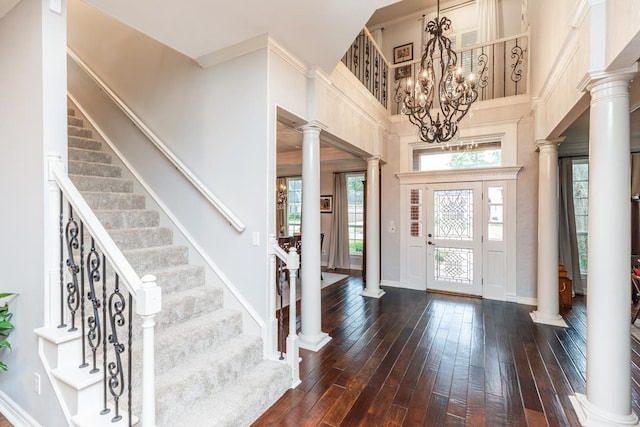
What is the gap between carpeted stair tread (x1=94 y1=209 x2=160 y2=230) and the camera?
2.95 meters

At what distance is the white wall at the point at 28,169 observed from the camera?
1.90 m

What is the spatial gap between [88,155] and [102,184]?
1.89ft

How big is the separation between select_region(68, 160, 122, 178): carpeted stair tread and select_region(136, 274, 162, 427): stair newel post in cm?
275

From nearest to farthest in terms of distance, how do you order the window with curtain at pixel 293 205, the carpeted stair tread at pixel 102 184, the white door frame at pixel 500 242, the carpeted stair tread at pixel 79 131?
1. the carpeted stair tread at pixel 102 184
2. the carpeted stair tread at pixel 79 131
3. the white door frame at pixel 500 242
4. the window with curtain at pixel 293 205

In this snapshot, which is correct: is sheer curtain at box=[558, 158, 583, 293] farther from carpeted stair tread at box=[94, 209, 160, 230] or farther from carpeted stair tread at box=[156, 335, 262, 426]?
carpeted stair tread at box=[94, 209, 160, 230]

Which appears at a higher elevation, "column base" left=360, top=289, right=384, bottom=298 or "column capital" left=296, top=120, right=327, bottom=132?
"column capital" left=296, top=120, right=327, bottom=132

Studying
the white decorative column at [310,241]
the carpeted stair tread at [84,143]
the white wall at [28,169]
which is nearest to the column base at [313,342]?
the white decorative column at [310,241]

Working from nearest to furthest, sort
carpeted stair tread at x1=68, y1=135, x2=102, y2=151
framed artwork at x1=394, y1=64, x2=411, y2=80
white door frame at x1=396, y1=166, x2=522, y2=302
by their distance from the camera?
carpeted stair tread at x1=68, y1=135, x2=102, y2=151
white door frame at x1=396, y1=166, x2=522, y2=302
framed artwork at x1=394, y1=64, x2=411, y2=80

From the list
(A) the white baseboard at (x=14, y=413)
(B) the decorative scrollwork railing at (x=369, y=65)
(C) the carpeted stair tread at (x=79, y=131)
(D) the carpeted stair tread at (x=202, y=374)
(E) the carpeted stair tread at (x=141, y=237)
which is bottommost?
(A) the white baseboard at (x=14, y=413)

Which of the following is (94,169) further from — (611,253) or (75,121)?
(611,253)

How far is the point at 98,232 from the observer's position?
1.65 metres

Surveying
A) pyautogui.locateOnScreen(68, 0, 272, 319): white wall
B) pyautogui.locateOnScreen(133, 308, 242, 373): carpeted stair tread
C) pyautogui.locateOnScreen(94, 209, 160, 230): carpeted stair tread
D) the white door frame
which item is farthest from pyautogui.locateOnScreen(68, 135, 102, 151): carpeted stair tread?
the white door frame

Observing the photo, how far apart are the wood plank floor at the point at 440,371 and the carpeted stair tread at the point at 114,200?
91.5 inches

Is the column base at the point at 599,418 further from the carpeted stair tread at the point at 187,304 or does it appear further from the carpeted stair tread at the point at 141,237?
the carpeted stair tread at the point at 141,237
